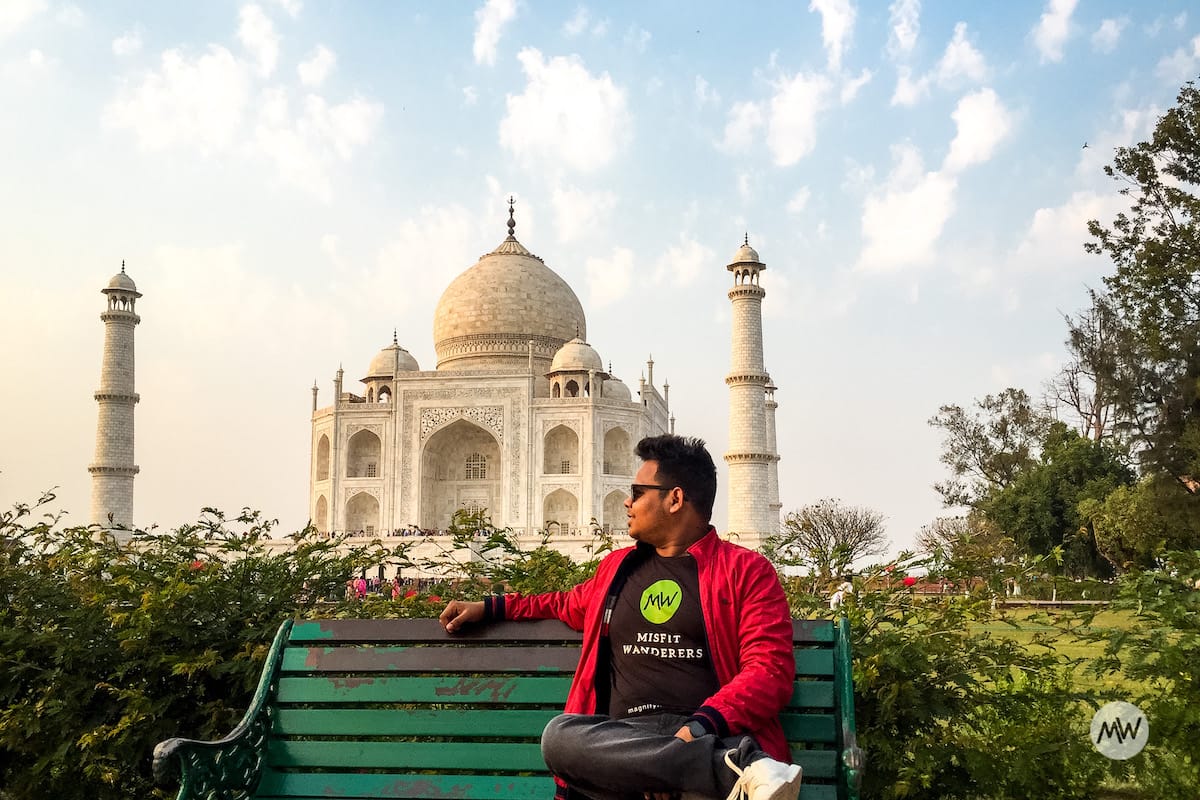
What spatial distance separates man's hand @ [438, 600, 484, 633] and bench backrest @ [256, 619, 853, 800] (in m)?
0.06

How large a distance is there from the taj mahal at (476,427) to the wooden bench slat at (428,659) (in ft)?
79.1

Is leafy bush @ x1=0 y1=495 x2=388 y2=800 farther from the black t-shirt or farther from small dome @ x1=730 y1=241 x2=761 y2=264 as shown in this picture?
small dome @ x1=730 y1=241 x2=761 y2=264

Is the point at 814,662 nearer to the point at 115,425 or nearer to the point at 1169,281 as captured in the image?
the point at 1169,281

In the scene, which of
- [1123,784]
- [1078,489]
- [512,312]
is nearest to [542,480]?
[512,312]

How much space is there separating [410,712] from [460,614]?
1.03ft

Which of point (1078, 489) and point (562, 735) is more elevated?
point (1078, 489)

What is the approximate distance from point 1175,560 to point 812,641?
1.26 m

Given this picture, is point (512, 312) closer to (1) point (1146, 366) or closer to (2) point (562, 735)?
(1) point (1146, 366)

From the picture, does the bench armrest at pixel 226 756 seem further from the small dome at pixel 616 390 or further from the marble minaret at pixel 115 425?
the small dome at pixel 616 390

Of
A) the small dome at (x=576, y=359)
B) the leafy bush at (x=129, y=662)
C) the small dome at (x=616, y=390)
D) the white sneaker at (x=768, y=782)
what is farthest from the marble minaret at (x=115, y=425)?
the white sneaker at (x=768, y=782)

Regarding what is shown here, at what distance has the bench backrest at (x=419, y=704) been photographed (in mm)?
2885

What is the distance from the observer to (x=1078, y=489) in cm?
2389

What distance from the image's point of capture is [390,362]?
33625 millimetres

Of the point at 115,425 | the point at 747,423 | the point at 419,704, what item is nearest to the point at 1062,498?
the point at 747,423
